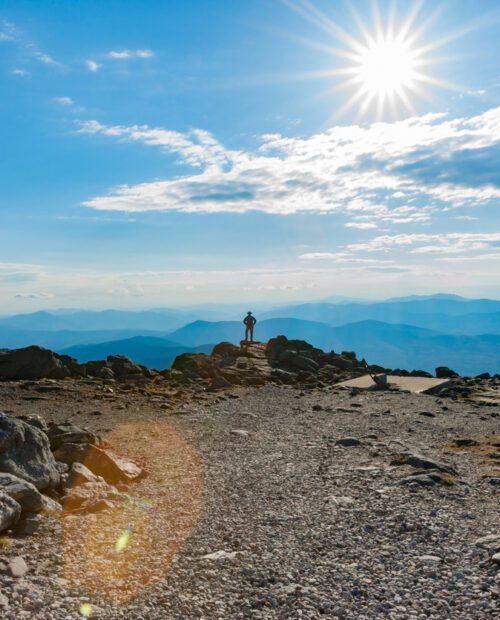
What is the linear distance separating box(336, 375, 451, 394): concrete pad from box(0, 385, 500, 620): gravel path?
21.4 m

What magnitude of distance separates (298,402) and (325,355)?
78.4ft

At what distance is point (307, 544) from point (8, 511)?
7.74 meters

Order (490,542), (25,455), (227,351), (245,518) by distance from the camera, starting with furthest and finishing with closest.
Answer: (227,351), (25,455), (245,518), (490,542)

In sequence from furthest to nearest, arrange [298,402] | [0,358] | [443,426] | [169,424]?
[0,358], [298,402], [443,426], [169,424]

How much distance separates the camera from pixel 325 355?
62.5 meters

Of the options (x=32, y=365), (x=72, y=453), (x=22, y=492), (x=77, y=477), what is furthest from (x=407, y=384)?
(x=22, y=492)

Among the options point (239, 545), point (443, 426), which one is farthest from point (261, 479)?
point (443, 426)

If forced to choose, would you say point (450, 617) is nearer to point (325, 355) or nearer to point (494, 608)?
point (494, 608)

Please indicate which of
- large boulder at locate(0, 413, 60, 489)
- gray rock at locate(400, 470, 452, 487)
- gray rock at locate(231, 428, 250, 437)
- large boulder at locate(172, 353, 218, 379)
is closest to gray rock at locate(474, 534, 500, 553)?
gray rock at locate(400, 470, 452, 487)

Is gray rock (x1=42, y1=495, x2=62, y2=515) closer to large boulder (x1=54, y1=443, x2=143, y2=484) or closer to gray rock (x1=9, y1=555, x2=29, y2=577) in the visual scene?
gray rock (x1=9, y1=555, x2=29, y2=577)

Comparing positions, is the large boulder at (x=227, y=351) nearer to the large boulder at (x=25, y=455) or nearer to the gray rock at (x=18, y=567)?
the large boulder at (x=25, y=455)

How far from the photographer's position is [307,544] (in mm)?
13469

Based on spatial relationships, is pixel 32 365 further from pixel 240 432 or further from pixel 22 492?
pixel 22 492

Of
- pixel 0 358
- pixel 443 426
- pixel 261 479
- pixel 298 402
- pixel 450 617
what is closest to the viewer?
pixel 450 617
